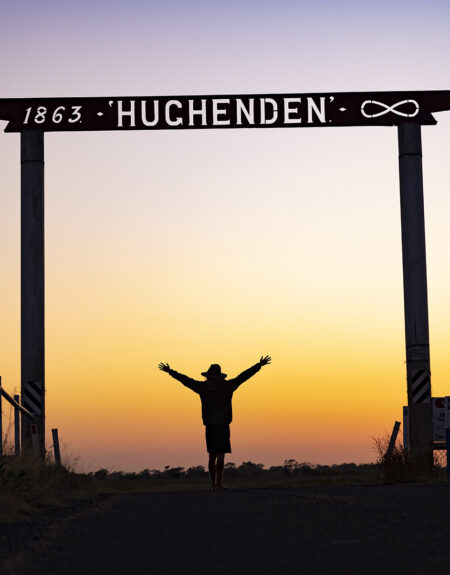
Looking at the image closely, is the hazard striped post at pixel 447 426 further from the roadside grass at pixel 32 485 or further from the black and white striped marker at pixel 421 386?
the roadside grass at pixel 32 485

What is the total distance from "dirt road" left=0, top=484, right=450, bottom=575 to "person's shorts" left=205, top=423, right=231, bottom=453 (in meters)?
5.62

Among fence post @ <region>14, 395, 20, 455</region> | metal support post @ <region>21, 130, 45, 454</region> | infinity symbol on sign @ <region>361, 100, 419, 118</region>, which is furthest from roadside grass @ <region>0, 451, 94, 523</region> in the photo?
infinity symbol on sign @ <region>361, 100, 419, 118</region>

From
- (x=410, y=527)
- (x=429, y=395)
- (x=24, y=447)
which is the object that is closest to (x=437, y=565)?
(x=410, y=527)

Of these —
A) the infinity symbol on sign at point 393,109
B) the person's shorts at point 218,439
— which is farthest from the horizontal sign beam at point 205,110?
the person's shorts at point 218,439

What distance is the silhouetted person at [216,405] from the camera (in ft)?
66.7

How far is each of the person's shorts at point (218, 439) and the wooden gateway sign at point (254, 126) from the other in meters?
5.76

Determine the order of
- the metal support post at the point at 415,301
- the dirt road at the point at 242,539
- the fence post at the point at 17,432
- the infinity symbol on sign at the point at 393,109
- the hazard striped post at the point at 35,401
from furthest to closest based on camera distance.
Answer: the infinity symbol on sign at the point at 393,109 < the hazard striped post at the point at 35,401 < the metal support post at the point at 415,301 < the fence post at the point at 17,432 < the dirt road at the point at 242,539

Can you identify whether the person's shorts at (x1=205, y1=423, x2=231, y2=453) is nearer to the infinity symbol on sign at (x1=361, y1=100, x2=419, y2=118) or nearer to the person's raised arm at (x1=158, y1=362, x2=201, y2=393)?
the person's raised arm at (x1=158, y1=362, x2=201, y2=393)

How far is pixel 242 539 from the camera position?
379 inches

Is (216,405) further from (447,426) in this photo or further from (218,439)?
(447,426)

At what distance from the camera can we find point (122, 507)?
48.5 ft

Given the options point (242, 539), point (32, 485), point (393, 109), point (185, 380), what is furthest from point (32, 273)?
point (242, 539)

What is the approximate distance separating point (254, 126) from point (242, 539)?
1819 centimetres

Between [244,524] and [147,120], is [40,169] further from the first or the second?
[244,524]
